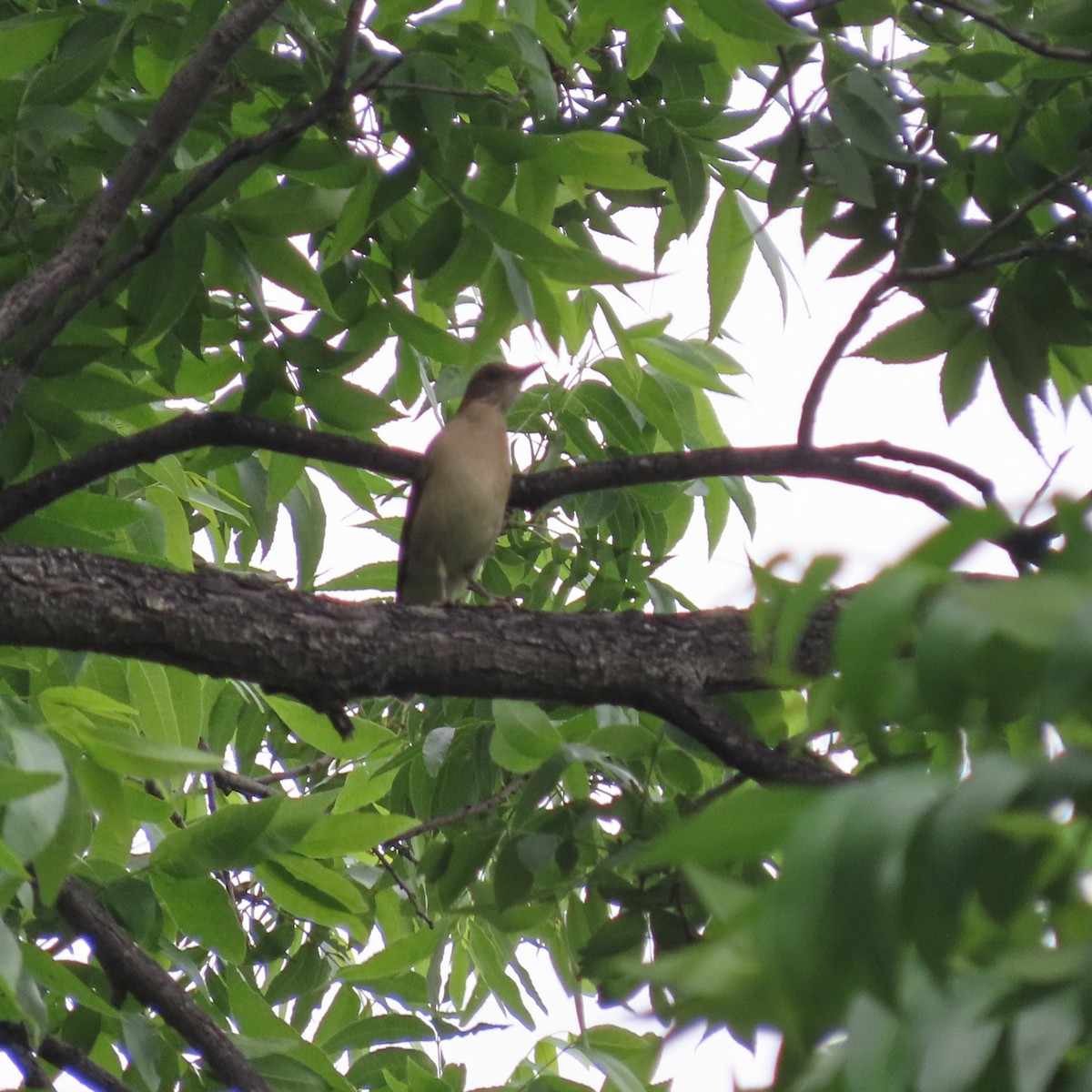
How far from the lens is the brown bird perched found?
584 centimetres

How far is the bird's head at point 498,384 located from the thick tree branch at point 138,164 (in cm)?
350

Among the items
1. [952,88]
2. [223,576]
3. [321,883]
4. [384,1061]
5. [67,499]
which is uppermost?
[952,88]

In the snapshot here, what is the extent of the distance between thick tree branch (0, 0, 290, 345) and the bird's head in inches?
138

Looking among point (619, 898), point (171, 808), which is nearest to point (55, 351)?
point (171, 808)

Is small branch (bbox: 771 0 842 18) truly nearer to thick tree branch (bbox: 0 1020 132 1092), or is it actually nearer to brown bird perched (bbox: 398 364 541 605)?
brown bird perched (bbox: 398 364 541 605)

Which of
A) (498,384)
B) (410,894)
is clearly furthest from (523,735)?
(498,384)

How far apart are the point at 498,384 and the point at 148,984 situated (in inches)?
151

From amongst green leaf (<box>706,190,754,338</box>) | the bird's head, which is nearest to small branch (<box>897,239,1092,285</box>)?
green leaf (<box>706,190,754,338</box>)

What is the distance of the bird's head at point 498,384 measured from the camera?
21.6ft

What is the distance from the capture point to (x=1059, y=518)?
4.22 ft

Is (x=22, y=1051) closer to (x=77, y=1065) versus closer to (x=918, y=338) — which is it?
(x=77, y=1065)

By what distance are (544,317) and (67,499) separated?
4.36 ft

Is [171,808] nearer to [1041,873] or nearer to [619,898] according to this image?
[619,898]

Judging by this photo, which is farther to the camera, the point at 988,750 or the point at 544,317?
the point at 544,317
